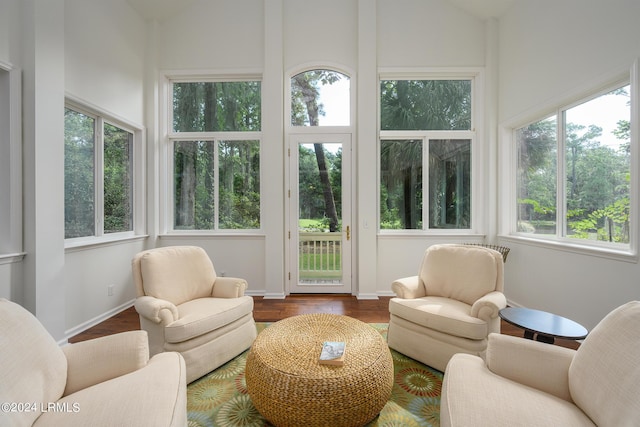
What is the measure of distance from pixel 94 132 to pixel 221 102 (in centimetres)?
158

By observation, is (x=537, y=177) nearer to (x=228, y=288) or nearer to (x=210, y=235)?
(x=228, y=288)

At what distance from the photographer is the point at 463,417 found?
106 centimetres

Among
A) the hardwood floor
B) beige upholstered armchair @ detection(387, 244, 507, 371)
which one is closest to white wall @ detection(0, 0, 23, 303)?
the hardwood floor

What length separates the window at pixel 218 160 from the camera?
3.95 m

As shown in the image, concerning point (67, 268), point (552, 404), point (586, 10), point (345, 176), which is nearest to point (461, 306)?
point (552, 404)

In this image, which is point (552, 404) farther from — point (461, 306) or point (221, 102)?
point (221, 102)

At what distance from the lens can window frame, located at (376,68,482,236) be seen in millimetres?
3857

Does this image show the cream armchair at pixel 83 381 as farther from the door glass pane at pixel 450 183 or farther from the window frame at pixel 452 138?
the door glass pane at pixel 450 183

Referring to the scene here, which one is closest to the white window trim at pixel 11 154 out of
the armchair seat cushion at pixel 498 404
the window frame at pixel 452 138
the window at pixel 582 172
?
the armchair seat cushion at pixel 498 404

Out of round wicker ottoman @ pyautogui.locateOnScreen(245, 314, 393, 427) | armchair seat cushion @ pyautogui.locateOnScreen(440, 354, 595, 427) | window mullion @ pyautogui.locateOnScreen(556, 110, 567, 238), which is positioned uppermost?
window mullion @ pyautogui.locateOnScreen(556, 110, 567, 238)

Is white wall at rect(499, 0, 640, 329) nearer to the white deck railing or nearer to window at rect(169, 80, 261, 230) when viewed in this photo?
the white deck railing

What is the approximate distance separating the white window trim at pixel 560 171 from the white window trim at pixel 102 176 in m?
4.68

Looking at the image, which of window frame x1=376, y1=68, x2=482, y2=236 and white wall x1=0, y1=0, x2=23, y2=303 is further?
window frame x1=376, y1=68, x2=482, y2=236

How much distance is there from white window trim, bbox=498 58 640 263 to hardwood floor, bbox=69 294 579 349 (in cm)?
90
